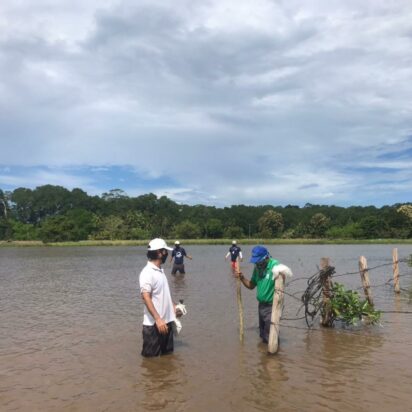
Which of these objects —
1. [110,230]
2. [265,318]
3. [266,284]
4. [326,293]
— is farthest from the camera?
Answer: [110,230]

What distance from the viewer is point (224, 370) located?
7254 millimetres

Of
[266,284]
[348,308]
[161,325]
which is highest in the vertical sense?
[266,284]

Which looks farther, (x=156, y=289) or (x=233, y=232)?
(x=233, y=232)

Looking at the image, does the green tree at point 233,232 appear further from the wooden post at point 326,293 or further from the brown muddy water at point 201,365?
the wooden post at point 326,293

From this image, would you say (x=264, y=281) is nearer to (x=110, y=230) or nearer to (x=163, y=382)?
(x=163, y=382)

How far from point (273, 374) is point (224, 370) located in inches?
30.8

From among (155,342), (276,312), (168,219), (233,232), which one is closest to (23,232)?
(168,219)

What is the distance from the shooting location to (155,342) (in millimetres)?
7562

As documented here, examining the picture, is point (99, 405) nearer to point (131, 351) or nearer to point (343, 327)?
point (131, 351)

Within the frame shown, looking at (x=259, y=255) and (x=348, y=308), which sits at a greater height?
(x=259, y=255)

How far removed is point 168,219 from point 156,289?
111 m

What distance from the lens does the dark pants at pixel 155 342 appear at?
735cm

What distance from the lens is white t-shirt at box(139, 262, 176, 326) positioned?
6.92 meters

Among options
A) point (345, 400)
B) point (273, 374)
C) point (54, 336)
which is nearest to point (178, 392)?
point (273, 374)
